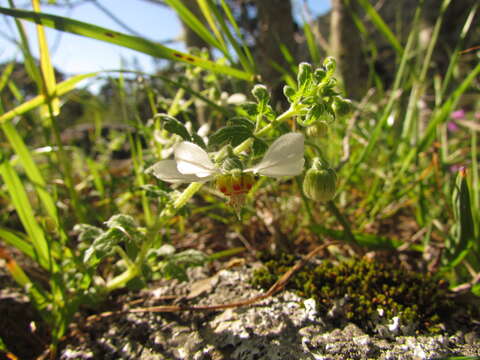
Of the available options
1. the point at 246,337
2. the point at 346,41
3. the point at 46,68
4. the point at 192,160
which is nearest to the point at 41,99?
the point at 46,68

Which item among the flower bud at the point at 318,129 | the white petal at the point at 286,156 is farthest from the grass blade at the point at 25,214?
the flower bud at the point at 318,129

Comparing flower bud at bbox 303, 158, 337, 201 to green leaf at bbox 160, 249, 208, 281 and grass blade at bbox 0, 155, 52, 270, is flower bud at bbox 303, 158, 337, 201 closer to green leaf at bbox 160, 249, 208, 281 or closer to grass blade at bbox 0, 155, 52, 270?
green leaf at bbox 160, 249, 208, 281

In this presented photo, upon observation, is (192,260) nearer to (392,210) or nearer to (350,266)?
(350,266)

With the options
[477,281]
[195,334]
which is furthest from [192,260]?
[477,281]

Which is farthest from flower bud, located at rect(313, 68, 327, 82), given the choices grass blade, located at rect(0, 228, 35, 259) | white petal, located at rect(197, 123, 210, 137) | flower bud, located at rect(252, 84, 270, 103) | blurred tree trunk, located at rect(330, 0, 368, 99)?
blurred tree trunk, located at rect(330, 0, 368, 99)

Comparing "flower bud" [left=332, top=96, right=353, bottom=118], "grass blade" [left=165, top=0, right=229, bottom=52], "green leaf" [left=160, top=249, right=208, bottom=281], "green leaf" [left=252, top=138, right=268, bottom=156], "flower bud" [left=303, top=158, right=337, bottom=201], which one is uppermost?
"grass blade" [left=165, top=0, right=229, bottom=52]

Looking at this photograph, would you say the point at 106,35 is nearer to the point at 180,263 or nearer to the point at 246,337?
the point at 180,263
